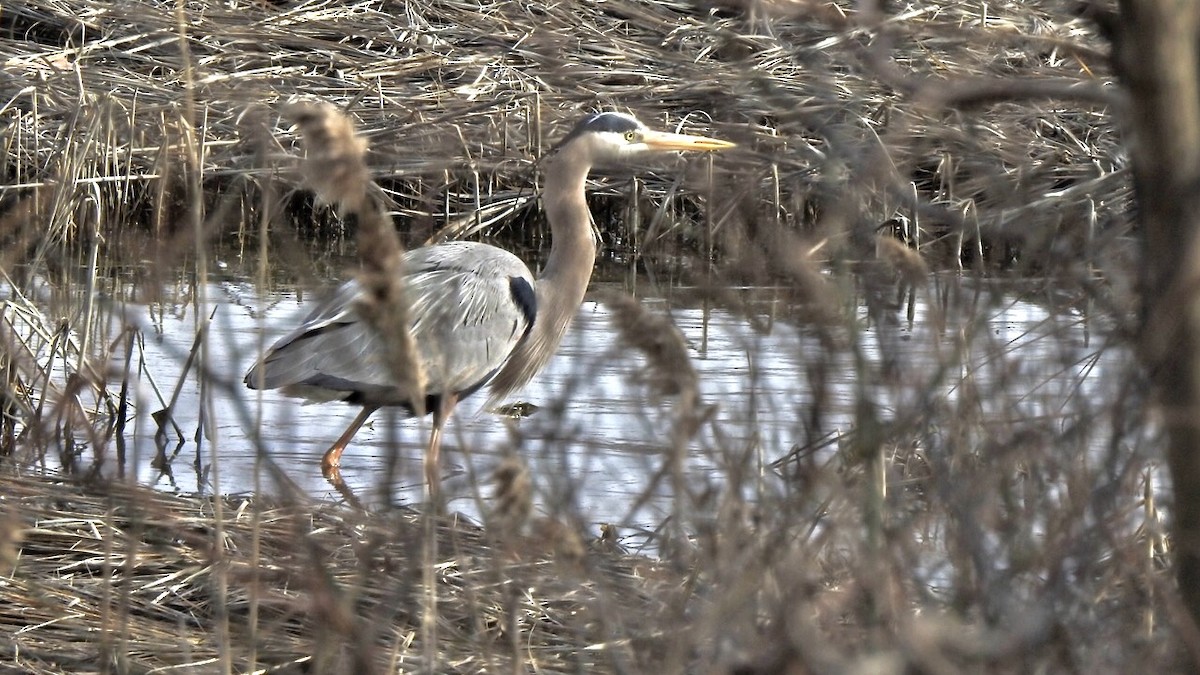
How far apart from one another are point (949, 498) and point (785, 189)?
24.3 ft

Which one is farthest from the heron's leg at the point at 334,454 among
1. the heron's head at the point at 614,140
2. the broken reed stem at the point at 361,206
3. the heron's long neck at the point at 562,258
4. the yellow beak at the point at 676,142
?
the broken reed stem at the point at 361,206

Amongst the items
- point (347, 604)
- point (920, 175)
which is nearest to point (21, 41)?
point (920, 175)

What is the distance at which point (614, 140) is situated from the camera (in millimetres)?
6668

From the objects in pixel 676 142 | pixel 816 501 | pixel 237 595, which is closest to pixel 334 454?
pixel 676 142

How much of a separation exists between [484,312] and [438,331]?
0.90 ft

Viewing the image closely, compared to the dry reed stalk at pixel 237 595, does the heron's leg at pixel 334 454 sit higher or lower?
lower

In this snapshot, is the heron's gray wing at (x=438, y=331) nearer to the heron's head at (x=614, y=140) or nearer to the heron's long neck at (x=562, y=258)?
the heron's long neck at (x=562, y=258)

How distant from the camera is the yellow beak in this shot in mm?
6401

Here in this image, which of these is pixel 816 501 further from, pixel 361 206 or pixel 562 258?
pixel 562 258

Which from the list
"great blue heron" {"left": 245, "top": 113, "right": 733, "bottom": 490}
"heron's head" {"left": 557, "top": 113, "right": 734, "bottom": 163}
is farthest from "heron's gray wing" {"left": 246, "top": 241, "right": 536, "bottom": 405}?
"heron's head" {"left": 557, "top": 113, "right": 734, "bottom": 163}

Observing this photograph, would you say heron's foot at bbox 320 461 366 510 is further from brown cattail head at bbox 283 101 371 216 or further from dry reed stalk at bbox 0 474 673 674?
brown cattail head at bbox 283 101 371 216

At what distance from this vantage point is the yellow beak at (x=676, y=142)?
6.40m

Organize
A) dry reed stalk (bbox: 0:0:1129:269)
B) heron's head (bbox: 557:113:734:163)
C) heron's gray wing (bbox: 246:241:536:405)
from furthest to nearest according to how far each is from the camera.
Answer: dry reed stalk (bbox: 0:0:1129:269) → heron's head (bbox: 557:113:734:163) → heron's gray wing (bbox: 246:241:536:405)

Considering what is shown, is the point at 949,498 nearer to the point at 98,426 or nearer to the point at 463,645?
the point at 463,645
